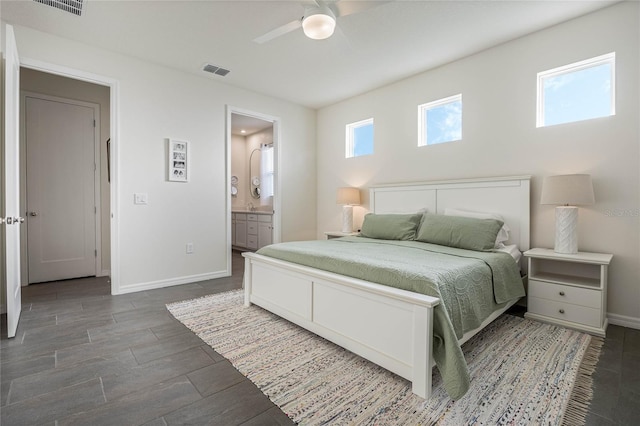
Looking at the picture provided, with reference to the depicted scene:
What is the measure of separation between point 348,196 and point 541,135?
2.37 m

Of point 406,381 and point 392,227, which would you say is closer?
point 406,381

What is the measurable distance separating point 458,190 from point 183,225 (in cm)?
337

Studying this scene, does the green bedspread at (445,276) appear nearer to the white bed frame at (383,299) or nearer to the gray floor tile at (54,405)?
the white bed frame at (383,299)

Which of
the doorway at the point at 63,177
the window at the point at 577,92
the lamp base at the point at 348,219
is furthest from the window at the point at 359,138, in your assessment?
the doorway at the point at 63,177

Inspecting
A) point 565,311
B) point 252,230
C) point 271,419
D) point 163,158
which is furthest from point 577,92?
point 252,230

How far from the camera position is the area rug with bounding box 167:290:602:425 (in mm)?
1470

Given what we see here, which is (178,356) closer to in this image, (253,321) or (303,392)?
(253,321)

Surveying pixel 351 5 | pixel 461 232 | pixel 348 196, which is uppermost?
pixel 351 5

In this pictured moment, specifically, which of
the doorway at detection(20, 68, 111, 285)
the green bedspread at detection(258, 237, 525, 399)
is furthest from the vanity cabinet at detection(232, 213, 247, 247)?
the green bedspread at detection(258, 237, 525, 399)

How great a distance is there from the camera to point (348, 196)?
451 cm

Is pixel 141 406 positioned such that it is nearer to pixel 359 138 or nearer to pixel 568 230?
pixel 568 230

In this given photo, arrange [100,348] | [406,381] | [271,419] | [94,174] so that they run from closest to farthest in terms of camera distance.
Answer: [271,419] → [406,381] → [100,348] → [94,174]

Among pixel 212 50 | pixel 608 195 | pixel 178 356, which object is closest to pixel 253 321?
pixel 178 356

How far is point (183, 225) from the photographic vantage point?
12.8 ft
